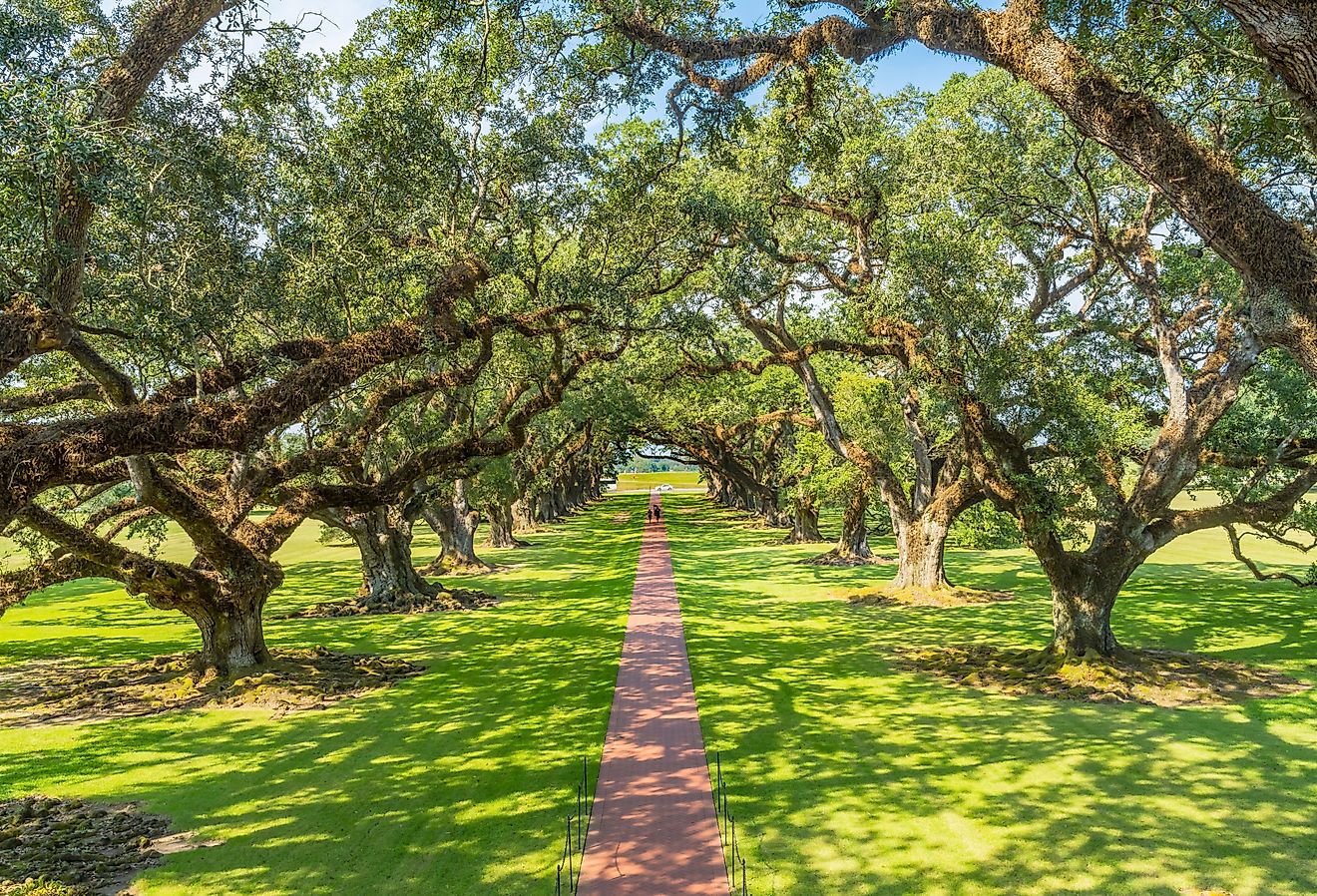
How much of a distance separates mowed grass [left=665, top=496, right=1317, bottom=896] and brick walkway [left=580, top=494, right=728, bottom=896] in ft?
1.11

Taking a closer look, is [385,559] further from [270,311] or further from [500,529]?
[500,529]

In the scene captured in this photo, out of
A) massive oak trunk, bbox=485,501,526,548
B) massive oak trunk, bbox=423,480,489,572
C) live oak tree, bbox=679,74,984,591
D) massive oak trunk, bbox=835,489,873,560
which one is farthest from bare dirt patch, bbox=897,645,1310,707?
massive oak trunk, bbox=485,501,526,548

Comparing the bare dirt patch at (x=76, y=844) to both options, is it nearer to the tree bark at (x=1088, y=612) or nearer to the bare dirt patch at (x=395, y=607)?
the bare dirt patch at (x=395, y=607)

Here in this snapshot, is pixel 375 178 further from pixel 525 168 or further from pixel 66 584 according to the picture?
pixel 66 584

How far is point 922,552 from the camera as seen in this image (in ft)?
63.8

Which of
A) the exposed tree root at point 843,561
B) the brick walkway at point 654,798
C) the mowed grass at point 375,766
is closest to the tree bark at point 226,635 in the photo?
the mowed grass at point 375,766

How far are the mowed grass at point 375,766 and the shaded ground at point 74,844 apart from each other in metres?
0.27

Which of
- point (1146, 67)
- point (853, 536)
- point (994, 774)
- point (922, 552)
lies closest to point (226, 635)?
point (994, 774)

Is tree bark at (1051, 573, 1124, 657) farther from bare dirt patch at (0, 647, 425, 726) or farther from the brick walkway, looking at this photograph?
bare dirt patch at (0, 647, 425, 726)

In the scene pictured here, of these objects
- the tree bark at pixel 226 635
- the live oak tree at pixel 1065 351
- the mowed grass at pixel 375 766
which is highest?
the live oak tree at pixel 1065 351

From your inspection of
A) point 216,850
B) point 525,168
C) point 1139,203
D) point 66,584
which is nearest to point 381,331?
point 525,168

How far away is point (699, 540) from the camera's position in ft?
122

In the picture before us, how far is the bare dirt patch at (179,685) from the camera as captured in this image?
36.6ft

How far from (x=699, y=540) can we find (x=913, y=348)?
80.2ft
